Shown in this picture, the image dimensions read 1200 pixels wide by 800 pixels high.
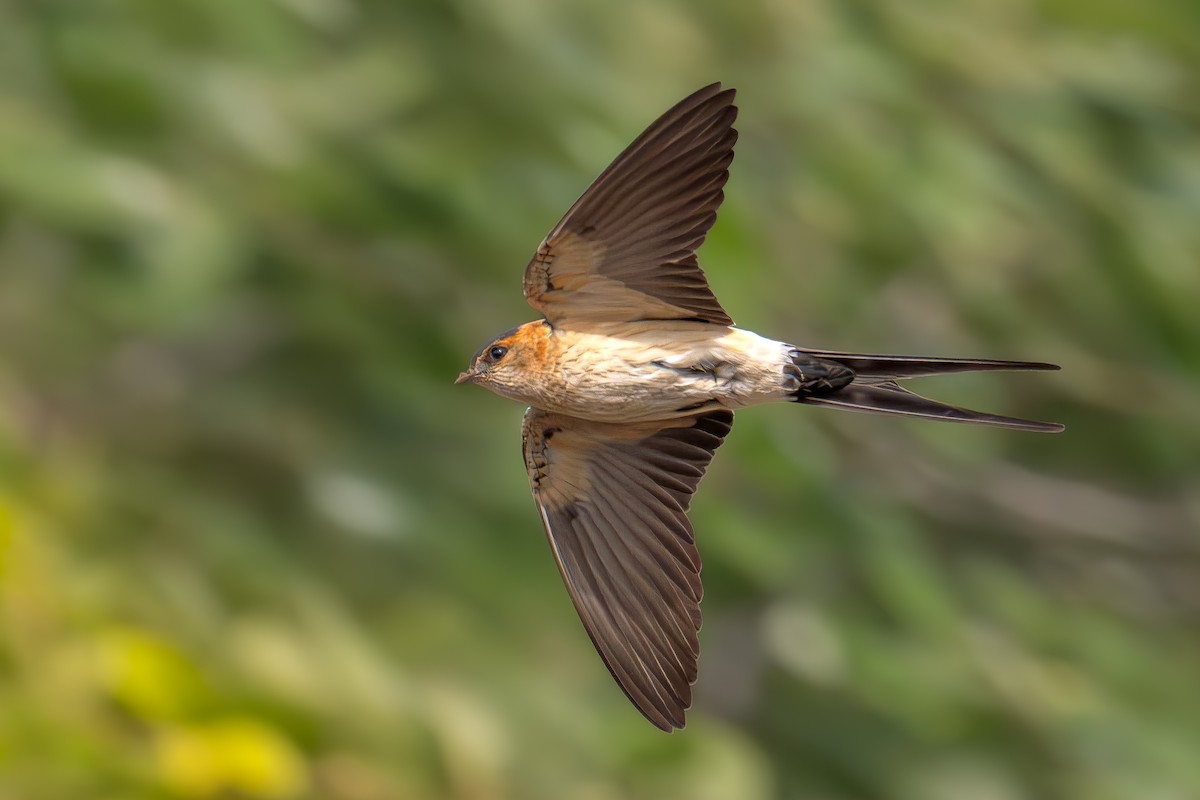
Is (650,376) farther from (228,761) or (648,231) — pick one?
(228,761)

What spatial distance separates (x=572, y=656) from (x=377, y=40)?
2.26m

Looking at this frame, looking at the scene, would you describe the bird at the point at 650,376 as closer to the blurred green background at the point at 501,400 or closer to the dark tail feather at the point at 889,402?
the dark tail feather at the point at 889,402

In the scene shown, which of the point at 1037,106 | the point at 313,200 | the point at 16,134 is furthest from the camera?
the point at 1037,106

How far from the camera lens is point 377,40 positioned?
4.80 metres

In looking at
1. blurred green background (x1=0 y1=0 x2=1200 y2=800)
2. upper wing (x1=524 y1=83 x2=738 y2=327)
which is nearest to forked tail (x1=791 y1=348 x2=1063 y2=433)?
upper wing (x1=524 y1=83 x2=738 y2=327)

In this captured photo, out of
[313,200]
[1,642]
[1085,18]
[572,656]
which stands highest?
[1085,18]

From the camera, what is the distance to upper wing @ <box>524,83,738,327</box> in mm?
1978

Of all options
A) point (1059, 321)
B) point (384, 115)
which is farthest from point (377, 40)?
point (1059, 321)

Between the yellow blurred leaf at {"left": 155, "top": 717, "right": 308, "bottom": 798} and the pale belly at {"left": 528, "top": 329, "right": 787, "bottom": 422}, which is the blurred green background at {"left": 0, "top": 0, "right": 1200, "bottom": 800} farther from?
the pale belly at {"left": 528, "top": 329, "right": 787, "bottom": 422}

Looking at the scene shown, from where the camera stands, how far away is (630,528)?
2.42m

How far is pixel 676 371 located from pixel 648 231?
190 millimetres

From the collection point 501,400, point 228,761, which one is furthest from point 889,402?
point 501,400

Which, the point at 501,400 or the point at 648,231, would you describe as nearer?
the point at 648,231

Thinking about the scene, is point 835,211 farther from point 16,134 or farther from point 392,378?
point 16,134
